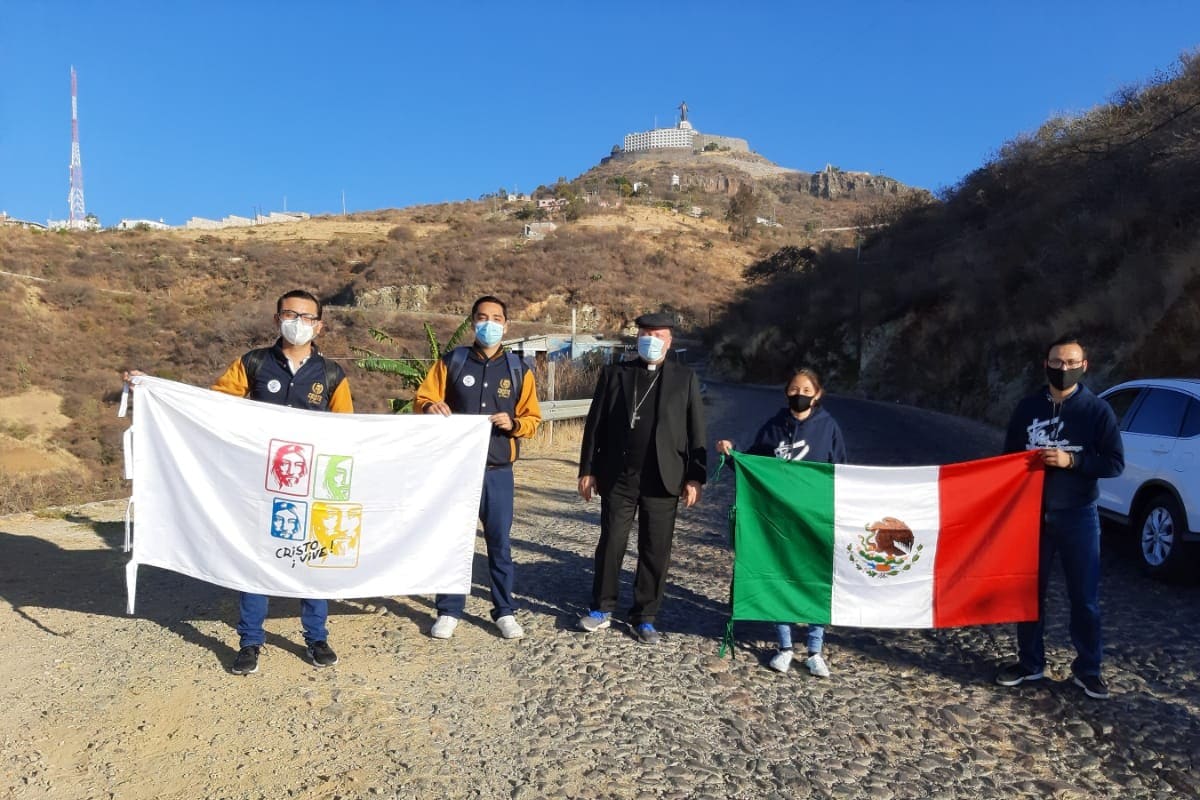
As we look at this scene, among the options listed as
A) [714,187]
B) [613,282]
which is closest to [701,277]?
[613,282]

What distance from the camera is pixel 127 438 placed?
16.0ft

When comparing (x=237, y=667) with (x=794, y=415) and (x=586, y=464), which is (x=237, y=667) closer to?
(x=586, y=464)

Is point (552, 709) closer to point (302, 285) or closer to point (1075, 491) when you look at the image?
point (1075, 491)

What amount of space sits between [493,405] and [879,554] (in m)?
2.61

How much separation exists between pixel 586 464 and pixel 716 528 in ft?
13.8

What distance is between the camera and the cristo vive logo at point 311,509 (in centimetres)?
490

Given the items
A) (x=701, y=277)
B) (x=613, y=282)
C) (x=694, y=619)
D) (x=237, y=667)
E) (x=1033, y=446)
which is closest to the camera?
(x=237, y=667)

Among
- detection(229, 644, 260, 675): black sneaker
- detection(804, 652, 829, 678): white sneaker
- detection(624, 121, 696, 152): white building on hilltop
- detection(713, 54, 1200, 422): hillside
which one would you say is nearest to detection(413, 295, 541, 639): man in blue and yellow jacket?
detection(229, 644, 260, 675): black sneaker

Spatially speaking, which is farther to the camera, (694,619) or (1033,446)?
(694,619)

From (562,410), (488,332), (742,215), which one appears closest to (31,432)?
(562,410)

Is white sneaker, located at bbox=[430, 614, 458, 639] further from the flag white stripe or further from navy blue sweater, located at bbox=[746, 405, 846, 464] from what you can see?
the flag white stripe

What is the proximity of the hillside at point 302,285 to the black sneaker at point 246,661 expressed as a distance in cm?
1248

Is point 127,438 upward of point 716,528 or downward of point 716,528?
upward

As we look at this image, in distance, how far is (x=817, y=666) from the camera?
4762mm
